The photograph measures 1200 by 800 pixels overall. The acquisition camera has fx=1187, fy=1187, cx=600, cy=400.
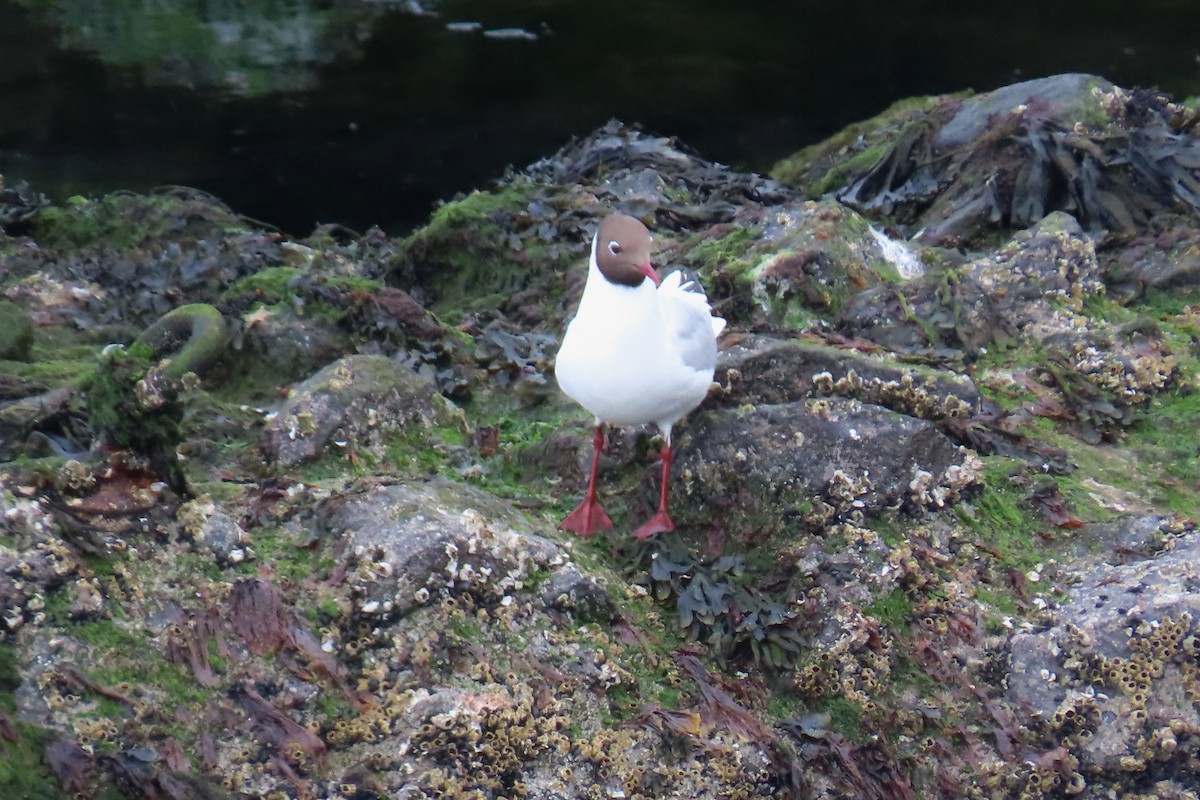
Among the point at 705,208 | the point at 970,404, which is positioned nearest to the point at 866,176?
the point at 705,208

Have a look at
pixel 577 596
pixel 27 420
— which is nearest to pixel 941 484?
pixel 577 596

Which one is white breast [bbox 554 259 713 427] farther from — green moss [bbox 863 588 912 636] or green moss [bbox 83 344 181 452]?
green moss [bbox 83 344 181 452]

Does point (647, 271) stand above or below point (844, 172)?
above

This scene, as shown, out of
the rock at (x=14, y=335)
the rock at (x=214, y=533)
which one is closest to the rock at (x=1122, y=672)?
the rock at (x=214, y=533)

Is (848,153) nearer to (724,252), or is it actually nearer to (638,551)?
(724,252)

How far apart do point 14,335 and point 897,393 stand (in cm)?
408

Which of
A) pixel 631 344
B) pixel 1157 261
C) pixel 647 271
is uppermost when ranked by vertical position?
pixel 647 271

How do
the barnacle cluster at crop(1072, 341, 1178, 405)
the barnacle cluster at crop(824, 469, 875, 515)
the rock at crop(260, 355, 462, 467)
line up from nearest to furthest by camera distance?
the barnacle cluster at crop(824, 469, 875, 515), the rock at crop(260, 355, 462, 467), the barnacle cluster at crop(1072, 341, 1178, 405)

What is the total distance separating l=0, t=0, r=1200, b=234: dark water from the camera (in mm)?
11719

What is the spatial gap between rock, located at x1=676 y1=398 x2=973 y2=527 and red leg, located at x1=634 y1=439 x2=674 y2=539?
0.14 meters

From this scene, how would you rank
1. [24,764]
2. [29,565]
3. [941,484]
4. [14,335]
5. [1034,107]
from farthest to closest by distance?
[1034,107]
[14,335]
[941,484]
[29,565]
[24,764]

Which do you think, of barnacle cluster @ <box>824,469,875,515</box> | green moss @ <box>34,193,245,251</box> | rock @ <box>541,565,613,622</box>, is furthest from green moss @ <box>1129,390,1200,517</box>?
green moss @ <box>34,193,245,251</box>

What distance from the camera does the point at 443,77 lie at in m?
13.7

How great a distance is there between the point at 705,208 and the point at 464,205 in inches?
57.6
